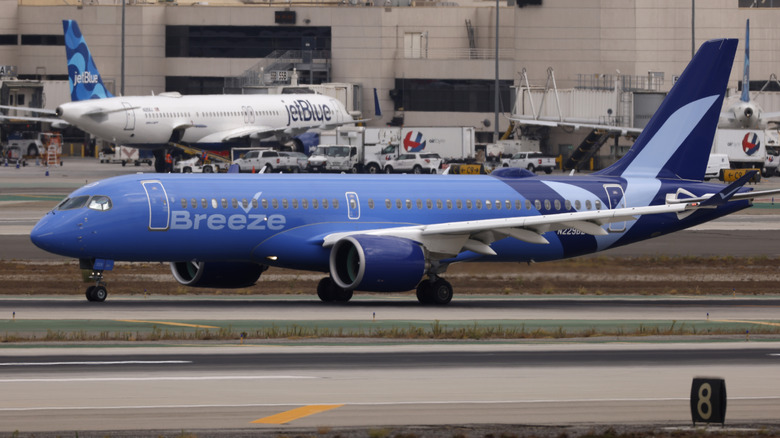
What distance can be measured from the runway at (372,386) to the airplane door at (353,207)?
10741mm

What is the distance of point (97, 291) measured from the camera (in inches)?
1416

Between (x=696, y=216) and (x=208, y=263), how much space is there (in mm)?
16218

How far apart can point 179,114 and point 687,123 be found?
7230 cm

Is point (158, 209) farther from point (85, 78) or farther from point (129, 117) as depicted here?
point (85, 78)

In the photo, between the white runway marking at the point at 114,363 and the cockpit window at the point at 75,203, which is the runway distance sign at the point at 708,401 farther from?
the cockpit window at the point at 75,203

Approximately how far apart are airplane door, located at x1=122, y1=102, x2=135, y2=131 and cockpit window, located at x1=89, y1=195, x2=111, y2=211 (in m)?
70.9

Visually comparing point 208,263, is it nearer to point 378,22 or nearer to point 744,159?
point 744,159

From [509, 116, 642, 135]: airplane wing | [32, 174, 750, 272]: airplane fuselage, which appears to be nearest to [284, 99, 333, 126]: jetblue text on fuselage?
[509, 116, 642, 135]: airplane wing

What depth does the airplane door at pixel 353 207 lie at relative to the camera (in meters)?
37.9

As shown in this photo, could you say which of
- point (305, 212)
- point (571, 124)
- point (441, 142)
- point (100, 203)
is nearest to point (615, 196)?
point (305, 212)

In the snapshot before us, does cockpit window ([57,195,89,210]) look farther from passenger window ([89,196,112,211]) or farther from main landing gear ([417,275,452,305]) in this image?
main landing gear ([417,275,452,305])

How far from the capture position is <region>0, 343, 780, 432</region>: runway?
19.2 metres

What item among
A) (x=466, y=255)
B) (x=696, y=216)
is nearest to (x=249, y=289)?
(x=466, y=255)

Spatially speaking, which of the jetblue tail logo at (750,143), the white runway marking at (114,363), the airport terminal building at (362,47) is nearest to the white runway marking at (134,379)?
the white runway marking at (114,363)
